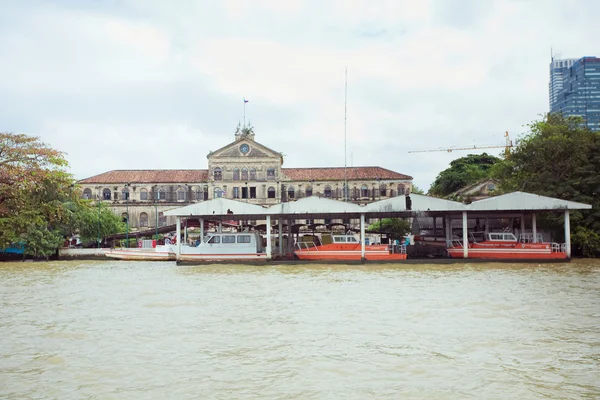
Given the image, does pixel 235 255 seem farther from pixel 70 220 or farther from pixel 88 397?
pixel 88 397

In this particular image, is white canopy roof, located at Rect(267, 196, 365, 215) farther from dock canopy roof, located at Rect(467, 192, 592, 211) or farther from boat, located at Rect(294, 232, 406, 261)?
dock canopy roof, located at Rect(467, 192, 592, 211)

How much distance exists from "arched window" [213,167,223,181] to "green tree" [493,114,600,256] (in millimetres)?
34736

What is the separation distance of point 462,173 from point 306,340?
6546 cm

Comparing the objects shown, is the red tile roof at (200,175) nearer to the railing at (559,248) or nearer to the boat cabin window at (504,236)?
the railing at (559,248)

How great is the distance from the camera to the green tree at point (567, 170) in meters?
31.8

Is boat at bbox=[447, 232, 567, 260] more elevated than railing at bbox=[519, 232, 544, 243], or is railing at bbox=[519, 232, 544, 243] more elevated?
railing at bbox=[519, 232, 544, 243]

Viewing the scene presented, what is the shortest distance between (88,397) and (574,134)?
33221mm

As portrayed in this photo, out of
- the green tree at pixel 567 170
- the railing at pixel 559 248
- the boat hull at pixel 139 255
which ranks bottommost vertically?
the boat hull at pixel 139 255

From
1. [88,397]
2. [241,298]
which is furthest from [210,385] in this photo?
[241,298]

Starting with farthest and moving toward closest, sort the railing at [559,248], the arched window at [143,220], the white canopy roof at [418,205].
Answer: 1. the arched window at [143,220]
2. the railing at [559,248]
3. the white canopy roof at [418,205]

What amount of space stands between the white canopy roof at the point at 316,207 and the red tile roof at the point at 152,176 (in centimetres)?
3721

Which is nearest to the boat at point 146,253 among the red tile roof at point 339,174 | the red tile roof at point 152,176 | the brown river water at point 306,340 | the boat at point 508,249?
the brown river water at point 306,340

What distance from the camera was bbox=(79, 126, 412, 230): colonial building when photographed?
210ft

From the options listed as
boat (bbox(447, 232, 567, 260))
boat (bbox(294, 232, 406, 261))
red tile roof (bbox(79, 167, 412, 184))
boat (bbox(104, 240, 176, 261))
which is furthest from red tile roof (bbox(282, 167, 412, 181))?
boat (bbox(294, 232, 406, 261))
